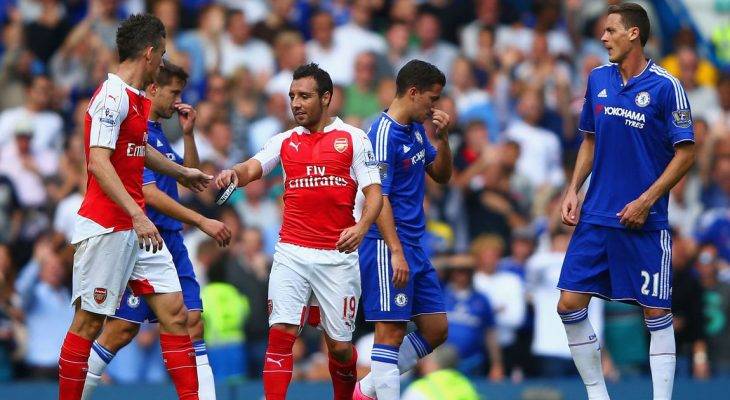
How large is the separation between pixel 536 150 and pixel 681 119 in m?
7.91

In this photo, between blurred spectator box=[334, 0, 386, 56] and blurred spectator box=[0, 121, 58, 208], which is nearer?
blurred spectator box=[0, 121, 58, 208]

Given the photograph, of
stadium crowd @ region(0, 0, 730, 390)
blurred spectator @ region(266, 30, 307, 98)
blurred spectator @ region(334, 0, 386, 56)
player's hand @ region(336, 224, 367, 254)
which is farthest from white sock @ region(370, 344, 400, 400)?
blurred spectator @ region(334, 0, 386, 56)

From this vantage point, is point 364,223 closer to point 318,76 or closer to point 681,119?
point 318,76

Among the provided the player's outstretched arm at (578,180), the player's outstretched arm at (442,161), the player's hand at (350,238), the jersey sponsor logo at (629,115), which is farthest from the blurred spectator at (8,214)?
the jersey sponsor logo at (629,115)

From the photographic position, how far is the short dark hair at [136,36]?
32.2ft

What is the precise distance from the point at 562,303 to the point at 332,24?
901 cm

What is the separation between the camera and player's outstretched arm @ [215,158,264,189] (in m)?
9.88

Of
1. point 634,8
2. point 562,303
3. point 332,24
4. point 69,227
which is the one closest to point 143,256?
point 562,303

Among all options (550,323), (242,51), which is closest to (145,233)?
(550,323)

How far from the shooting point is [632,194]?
10297mm

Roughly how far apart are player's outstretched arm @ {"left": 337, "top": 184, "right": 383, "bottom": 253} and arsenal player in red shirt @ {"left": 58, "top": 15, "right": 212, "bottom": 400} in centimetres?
124

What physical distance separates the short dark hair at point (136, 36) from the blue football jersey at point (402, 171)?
1894 millimetres

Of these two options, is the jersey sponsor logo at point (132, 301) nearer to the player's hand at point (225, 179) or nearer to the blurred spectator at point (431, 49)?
the player's hand at point (225, 179)

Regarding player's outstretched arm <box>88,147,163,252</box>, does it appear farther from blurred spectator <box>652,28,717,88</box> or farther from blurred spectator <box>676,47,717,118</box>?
blurred spectator <box>652,28,717,88</box>
